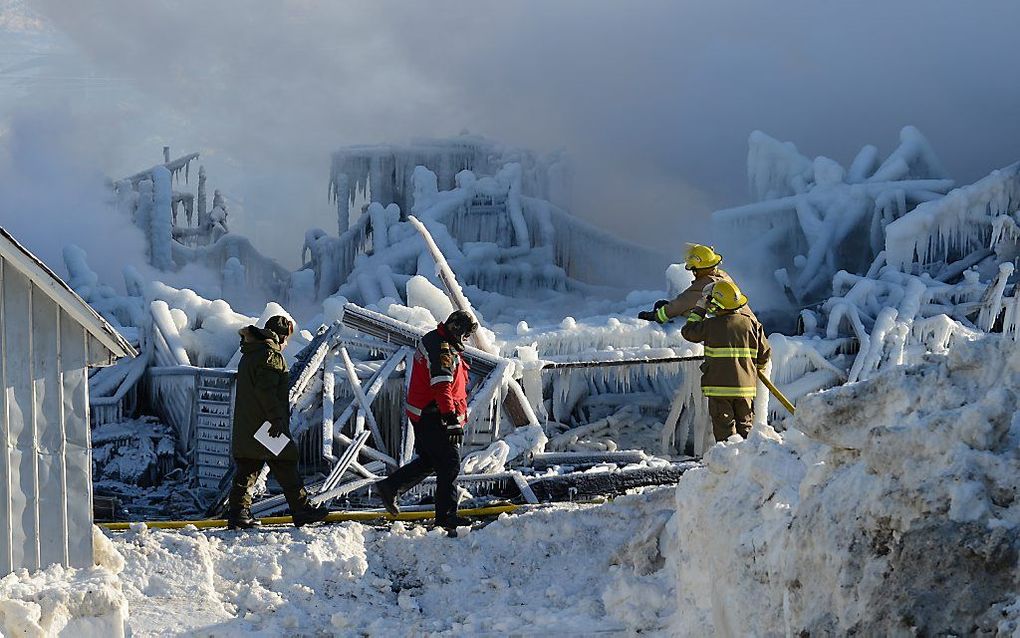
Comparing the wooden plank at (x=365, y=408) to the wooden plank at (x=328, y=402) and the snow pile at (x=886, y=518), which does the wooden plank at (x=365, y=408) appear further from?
the snow pile at (x=886, y=518)

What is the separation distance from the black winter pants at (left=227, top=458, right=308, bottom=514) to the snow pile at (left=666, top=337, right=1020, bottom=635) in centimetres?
298

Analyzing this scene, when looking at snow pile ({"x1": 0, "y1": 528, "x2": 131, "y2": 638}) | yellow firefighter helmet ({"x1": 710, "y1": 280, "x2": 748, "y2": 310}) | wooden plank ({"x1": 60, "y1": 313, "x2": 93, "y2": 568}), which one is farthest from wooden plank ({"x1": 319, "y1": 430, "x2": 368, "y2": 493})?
snow pile ({"x1": 0, "y1": 528, "x2": 131, "y2": 638})

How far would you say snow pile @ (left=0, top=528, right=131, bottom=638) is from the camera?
673 cm

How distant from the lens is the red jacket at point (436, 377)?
895 cm

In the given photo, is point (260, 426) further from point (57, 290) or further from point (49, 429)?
point (57, 290)

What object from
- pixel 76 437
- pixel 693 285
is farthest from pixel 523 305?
pixel 76 437

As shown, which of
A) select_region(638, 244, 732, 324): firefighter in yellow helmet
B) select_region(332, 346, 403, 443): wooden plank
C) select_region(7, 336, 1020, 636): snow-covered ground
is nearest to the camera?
select_region(7, 336, 1020, 636): snow-covered ground

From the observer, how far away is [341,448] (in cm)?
1160

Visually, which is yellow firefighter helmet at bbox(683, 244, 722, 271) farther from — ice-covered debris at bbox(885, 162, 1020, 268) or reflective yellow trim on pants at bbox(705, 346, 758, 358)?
ice-covered debris at bbox(885, 162, 1020, 268)

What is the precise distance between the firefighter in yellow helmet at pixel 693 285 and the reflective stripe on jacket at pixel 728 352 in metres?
0.41

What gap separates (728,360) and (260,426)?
9.98 feet

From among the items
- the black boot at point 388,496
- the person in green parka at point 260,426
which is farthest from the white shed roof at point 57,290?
the black boot at point 388,496

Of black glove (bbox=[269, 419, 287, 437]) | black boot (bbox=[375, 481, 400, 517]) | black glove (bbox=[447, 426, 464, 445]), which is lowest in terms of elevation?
black boot (bbox=[375, 481, 400, 517])

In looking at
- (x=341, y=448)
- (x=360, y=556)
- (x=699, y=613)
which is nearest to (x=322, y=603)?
(x=360, y=556)
